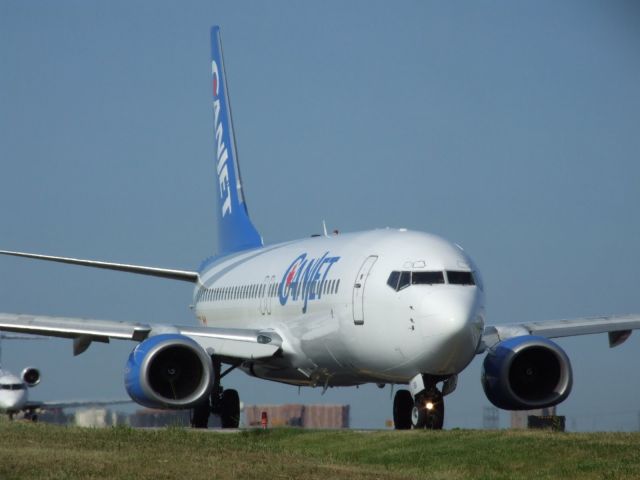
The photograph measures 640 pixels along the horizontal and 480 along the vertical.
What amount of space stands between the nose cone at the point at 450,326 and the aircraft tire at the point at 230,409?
9.47 m

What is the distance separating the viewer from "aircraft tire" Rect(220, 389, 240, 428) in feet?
106

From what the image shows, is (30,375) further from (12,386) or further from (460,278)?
(460,278)

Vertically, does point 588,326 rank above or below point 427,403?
above

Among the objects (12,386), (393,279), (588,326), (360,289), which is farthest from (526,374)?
(12,386)

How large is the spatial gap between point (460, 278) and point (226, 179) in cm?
1951

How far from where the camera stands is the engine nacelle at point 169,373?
2667 centimetres

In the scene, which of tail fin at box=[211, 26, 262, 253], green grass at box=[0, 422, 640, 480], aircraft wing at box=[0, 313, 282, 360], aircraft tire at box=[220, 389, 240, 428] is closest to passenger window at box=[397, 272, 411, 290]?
Result: green grass at box=[0, 422, 640, 480]

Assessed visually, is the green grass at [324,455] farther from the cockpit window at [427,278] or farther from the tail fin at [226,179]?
the tail fin at [226,179]

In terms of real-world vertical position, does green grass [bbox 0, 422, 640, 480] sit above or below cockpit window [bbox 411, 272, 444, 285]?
below

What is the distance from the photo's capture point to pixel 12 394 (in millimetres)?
63875

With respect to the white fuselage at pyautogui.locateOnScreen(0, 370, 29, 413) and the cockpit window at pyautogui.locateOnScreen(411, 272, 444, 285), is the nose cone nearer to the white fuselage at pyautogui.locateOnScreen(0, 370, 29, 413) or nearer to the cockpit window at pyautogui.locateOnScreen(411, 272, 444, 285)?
the cockpit window at pyautogui.locateOnScreen(411, 272, 444, 285)

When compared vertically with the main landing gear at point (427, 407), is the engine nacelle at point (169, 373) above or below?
above

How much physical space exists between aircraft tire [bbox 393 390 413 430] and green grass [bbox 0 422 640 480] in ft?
12.6

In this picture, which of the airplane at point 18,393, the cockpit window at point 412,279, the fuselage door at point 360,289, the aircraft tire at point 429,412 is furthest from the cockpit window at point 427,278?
the airplane at point 18,393
